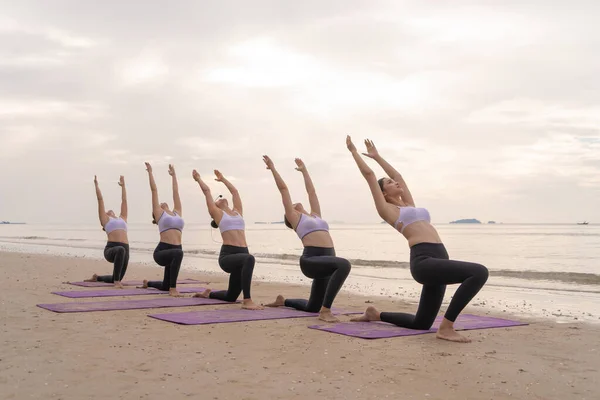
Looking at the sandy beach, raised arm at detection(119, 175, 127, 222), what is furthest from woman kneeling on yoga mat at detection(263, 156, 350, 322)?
raised arm at detection(119, 175, 127, 222)

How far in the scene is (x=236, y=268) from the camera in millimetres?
8586

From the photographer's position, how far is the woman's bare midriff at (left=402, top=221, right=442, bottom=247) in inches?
237

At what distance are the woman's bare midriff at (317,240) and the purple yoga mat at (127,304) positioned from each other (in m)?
2.17

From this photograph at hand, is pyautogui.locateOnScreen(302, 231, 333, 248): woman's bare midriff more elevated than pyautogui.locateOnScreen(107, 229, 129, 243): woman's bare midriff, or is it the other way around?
pyautogui.locateOnScreen(302, 231, 333, 248): woman's bare midriff

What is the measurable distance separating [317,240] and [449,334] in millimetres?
2276

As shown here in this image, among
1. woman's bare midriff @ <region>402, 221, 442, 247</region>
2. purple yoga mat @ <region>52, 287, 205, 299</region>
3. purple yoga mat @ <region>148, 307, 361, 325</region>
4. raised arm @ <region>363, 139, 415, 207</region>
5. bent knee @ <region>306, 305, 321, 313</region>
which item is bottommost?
purple yoga mat @ <region>52, 287, 205, 299</region>

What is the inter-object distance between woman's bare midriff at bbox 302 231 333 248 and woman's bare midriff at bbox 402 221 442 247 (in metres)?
1.65

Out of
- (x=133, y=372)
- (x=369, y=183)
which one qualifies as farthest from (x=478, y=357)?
(x=133, y=372)

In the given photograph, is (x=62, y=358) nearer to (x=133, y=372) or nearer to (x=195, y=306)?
(x=133, y=372)

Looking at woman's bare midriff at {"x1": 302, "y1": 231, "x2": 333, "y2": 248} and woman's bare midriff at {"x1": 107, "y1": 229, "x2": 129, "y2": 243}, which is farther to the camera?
woman's bare midriff at {"x1": 107, "y1": 229, "x2": 129, "y2": 243}

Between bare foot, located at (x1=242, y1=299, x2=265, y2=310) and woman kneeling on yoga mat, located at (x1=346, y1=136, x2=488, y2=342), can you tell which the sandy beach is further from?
bare foot, located at (x1=242, y1=299, x2=265, y2=310)

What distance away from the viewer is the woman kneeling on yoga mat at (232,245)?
27.3ft

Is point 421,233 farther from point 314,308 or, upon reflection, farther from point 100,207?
point 100,207

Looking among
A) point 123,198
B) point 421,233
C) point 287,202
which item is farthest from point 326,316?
point 123,198
